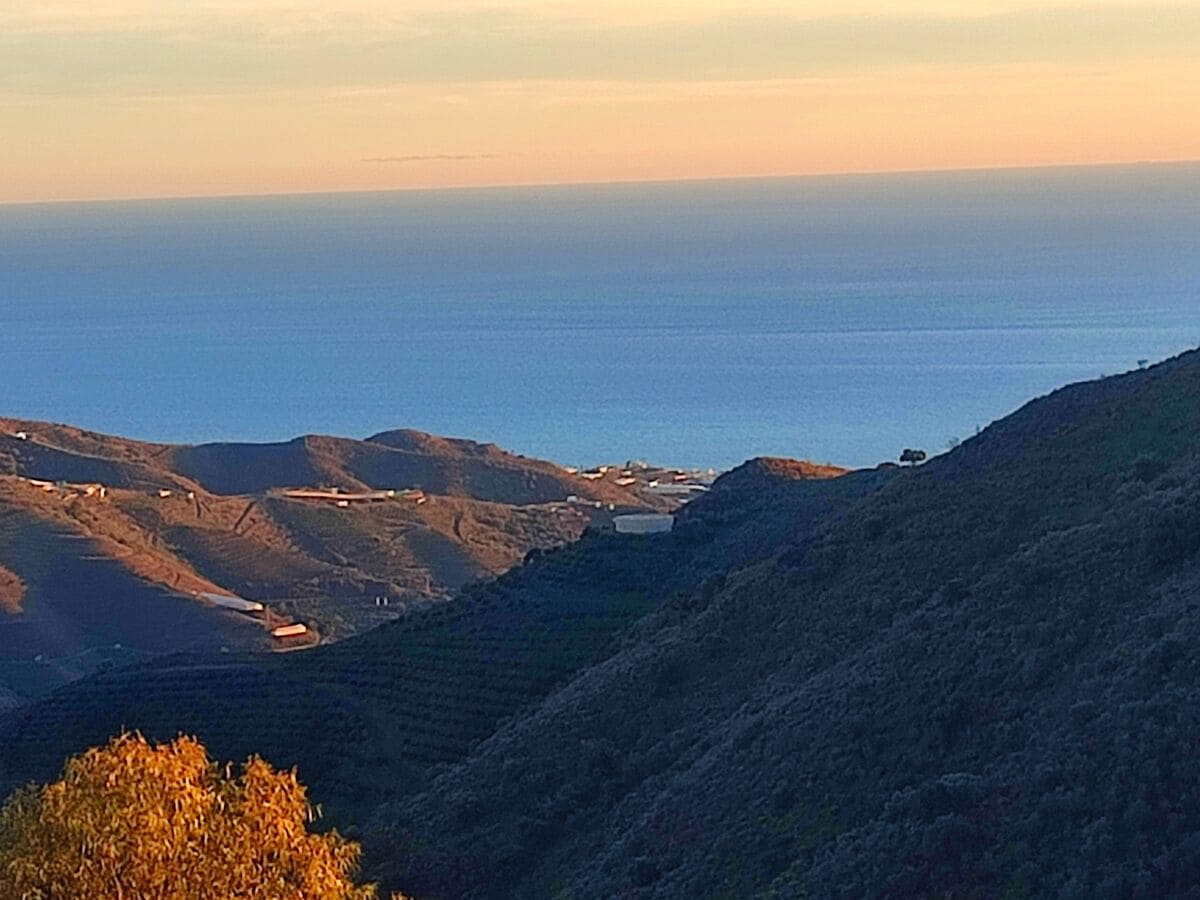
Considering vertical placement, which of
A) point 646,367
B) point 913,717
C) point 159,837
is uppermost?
point 646,367

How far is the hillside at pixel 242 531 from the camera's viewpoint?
5575 centimetres

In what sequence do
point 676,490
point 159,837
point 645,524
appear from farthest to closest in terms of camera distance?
point 676,490 → point 645,524 → point 159,837

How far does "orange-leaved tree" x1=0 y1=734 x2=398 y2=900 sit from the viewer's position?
32.6 feet

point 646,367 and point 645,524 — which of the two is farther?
point 646,367

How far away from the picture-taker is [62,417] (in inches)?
5448

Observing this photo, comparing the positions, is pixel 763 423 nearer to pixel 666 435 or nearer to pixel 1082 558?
pixel 666 435

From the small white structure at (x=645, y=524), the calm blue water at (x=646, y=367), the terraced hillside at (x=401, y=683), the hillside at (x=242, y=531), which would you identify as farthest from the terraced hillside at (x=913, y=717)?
the calm blue water at (x=646, y=367)

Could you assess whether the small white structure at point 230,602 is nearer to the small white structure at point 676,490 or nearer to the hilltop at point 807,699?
the hilltop at point 807,699

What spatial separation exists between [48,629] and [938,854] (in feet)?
149

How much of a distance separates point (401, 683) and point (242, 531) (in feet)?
125

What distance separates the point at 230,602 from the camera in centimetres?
5694

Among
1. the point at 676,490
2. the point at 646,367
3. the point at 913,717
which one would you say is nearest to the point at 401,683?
the point at 913,717

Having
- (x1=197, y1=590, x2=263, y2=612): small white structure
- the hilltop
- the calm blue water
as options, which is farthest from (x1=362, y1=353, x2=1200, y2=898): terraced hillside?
the calm blue water

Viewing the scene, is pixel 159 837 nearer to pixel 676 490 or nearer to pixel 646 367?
pixel 676 490
